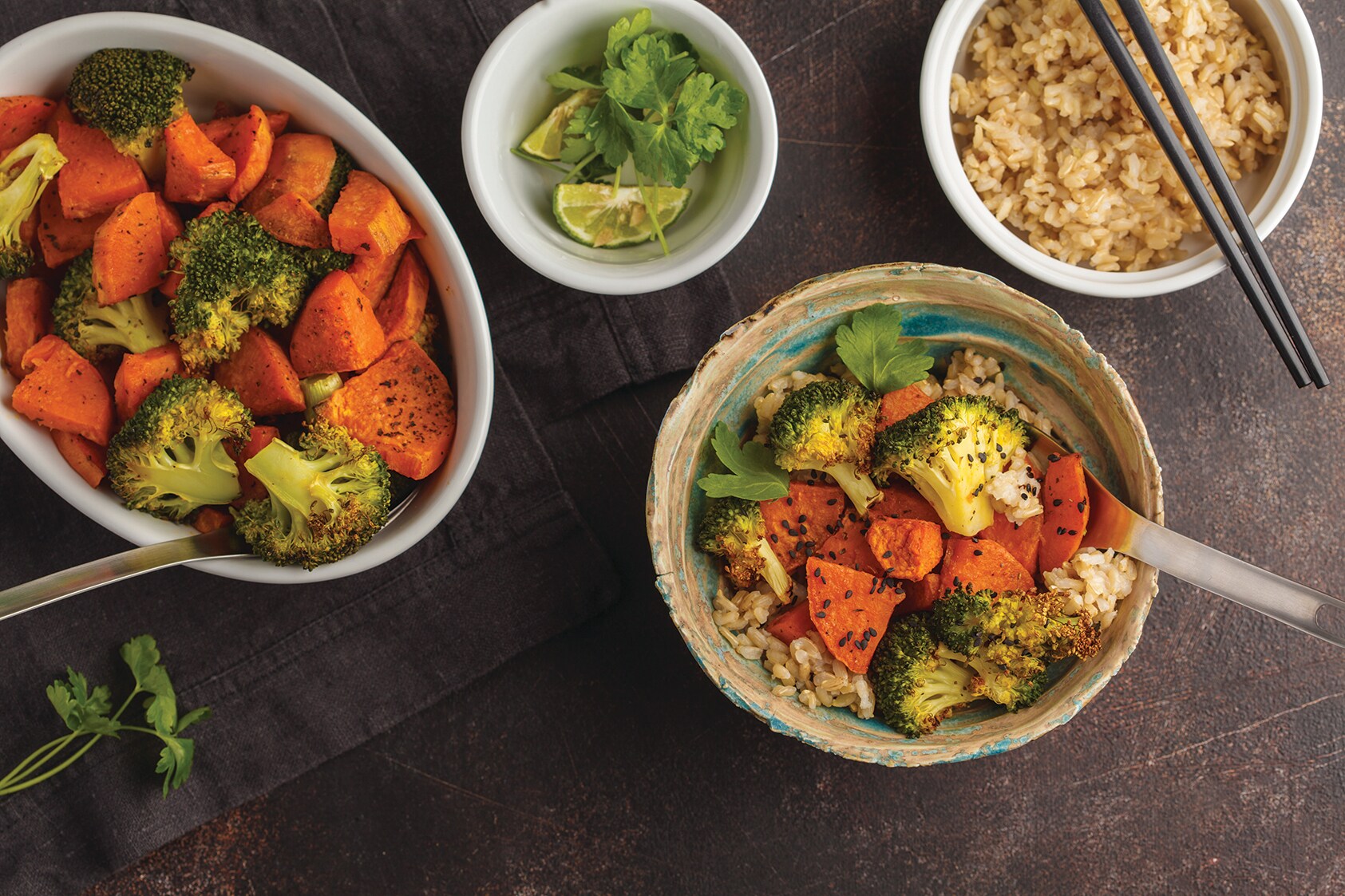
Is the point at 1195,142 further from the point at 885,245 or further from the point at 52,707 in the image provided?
the point at 52,707

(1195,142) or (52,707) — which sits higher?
(52,707)

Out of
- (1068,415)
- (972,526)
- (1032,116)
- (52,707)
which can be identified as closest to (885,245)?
(1032,116)

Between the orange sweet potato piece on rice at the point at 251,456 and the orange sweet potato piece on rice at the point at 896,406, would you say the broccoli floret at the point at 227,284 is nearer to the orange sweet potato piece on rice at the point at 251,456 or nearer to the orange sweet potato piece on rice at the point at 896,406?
the orange sweet potato piece on rice at the point at 251,456

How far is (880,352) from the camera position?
1778mm

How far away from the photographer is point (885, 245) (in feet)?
6.77

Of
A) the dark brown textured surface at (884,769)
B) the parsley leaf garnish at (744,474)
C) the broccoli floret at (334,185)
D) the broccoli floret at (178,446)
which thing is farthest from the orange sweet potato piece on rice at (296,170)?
the parsley leaf garnish at (744,474)

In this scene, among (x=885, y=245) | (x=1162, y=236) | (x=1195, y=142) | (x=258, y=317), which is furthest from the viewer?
(x=885, y=245)

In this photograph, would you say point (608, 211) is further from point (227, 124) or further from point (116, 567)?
point (116, 567)

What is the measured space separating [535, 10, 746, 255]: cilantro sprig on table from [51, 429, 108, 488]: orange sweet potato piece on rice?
3.44 feet

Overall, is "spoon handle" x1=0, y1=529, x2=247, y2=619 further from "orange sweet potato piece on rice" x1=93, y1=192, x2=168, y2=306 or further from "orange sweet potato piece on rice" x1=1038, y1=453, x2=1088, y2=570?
"orange sweet potato piece on rice" x1=1038, y1=453, x2=1088, y2=570

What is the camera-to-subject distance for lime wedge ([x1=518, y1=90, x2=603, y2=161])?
6.05 feet

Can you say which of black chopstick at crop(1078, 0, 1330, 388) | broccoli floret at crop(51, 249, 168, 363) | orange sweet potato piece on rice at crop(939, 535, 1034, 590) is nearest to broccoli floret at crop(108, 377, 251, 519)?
broccoli floret at crop(51, 249, 168, 363)

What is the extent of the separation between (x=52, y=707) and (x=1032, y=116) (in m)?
2.44

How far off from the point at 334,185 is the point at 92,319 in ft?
1.57
